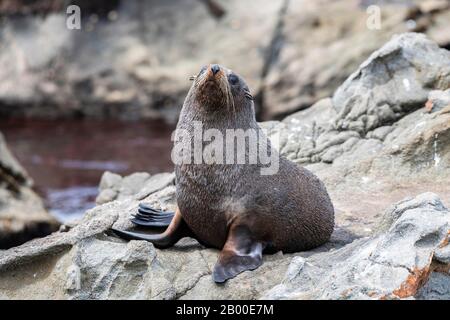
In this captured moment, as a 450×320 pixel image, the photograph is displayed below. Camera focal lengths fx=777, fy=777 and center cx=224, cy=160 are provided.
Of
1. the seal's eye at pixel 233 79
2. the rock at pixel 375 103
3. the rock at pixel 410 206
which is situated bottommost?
the rock at pixel 410 206

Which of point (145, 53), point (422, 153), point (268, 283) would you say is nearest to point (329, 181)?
point (422, 153)

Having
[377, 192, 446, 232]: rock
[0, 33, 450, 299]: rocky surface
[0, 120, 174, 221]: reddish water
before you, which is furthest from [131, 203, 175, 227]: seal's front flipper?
[0, 120, 174, 221]: reddish water

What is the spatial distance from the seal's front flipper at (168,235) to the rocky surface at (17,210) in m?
4.55

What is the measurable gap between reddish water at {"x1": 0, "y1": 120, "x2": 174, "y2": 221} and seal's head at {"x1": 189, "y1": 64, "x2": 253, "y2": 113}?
7151 millimetres

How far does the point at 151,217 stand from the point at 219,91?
4.30ft

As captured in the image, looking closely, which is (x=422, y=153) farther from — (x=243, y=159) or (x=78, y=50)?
(x=78, y=50)

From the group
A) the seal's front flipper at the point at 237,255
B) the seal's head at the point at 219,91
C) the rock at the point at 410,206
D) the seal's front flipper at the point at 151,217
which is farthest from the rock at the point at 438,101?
the seal's front flipper at the point at 237,255

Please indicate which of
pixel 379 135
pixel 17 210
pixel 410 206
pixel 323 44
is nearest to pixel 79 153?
pixel 323 44

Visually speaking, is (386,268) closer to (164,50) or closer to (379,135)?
(379,135)

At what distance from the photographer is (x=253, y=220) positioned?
5.59 m

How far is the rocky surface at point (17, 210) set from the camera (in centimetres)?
1008

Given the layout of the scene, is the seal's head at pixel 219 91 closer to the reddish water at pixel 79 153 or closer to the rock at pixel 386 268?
the rock at pixel 386 268
